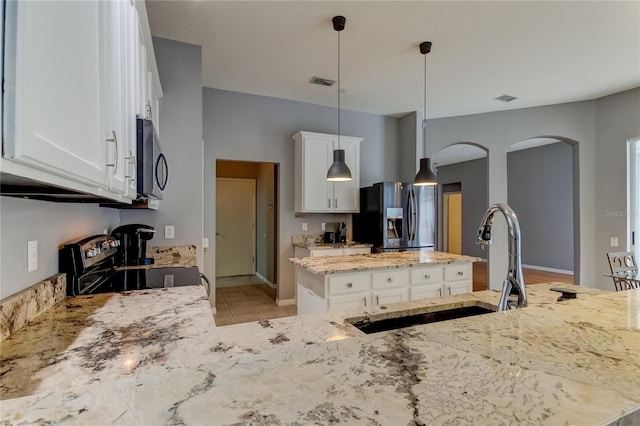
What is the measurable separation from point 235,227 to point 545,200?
6.96 m

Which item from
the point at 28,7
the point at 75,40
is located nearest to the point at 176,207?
the point at 75,40

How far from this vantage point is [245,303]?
4.68m

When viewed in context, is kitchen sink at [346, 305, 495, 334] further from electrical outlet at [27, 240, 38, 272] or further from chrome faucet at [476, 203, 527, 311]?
electrical outlet at [27, 240, 38, 272]

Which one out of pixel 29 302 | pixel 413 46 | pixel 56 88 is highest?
pixel 413 46

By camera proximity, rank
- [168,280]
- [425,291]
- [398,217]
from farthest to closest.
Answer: [398,217] < [425,291] < [168,280]

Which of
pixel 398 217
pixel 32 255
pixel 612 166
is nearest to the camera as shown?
pixel 32 255

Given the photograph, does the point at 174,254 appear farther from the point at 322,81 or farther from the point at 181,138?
the point at 322,81

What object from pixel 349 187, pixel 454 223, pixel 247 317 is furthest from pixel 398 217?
pixel 454 223

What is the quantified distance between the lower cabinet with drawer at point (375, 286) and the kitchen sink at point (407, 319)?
90 centimetres

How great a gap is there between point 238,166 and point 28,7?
596cm

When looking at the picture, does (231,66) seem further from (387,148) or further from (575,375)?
(575,375)

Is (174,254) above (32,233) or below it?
below

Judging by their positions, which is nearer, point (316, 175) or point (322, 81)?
point (322, 81)

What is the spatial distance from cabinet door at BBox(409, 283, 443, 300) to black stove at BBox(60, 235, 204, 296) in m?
1.83
